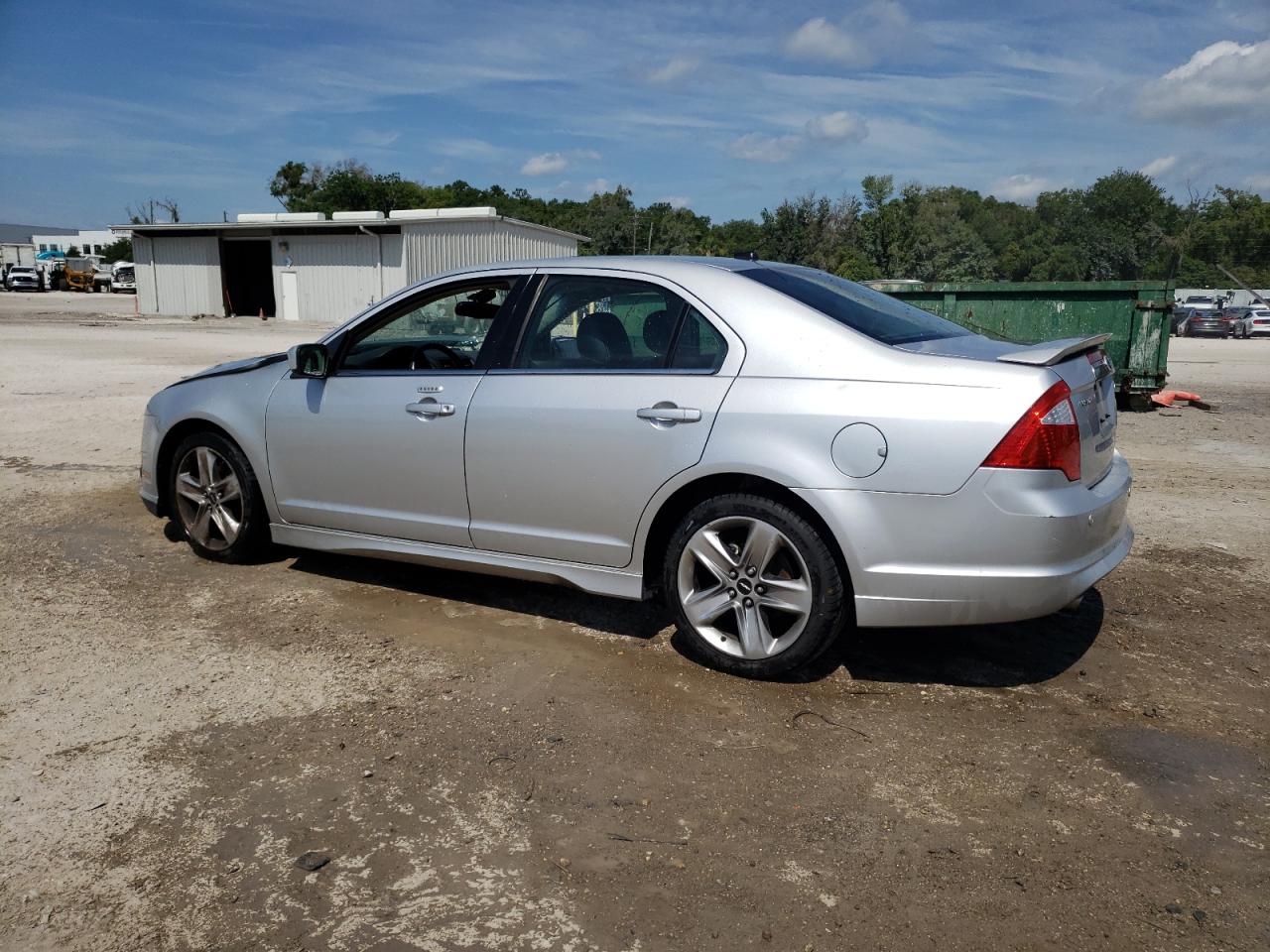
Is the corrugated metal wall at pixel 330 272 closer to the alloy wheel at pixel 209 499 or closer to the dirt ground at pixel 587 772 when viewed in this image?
the alloy wheel at pixel 209 499

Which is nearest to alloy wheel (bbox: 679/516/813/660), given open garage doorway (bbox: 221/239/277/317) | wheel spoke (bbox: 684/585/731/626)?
wheel spoke (bbox: 684/585/731/626)

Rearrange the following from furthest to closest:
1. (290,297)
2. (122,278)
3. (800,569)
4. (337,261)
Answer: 1. (122,278)
2. (290,297)
3. (337,261)
4. (800,569)

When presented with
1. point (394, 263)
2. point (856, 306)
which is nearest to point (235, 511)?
point (856, 306)

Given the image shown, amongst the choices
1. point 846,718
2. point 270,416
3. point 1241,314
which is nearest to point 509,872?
point 846,718

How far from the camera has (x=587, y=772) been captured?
334 cm

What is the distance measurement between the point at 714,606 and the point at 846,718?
26.6 inches

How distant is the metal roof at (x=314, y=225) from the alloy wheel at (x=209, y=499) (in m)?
31.6

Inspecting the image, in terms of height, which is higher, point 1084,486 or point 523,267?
point 523,267

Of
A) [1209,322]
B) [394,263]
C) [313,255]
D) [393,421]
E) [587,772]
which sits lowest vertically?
[587,772]

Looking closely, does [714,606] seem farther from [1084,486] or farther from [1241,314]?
[1241,314]

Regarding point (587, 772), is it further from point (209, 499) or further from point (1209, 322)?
point (1209, 322)

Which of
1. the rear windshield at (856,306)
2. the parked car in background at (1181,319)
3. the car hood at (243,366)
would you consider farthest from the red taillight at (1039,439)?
the parked car in background at (1181,319)

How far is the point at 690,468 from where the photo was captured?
3.98 meters

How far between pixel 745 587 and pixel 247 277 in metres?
42.7
